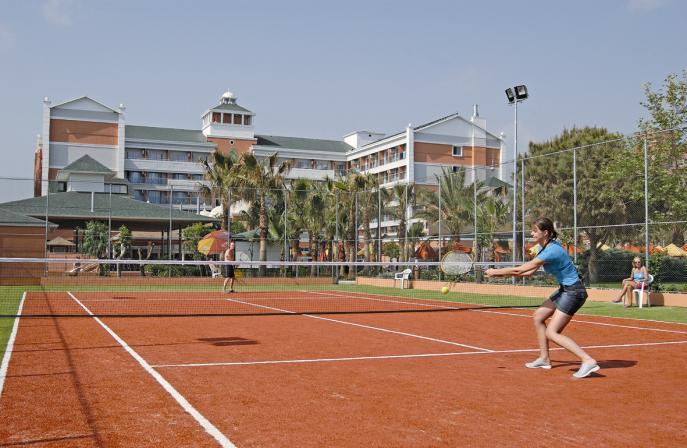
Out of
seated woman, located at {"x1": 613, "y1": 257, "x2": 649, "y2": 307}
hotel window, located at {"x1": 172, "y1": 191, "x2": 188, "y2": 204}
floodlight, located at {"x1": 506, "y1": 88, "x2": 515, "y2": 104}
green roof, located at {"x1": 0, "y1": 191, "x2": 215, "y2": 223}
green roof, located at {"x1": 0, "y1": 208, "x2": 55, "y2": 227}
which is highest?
floodlight, located at {"x1": 506, "y1": 88, "x2": 515, "y2": 104}

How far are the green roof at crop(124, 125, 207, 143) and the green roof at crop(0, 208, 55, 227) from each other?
163 ft

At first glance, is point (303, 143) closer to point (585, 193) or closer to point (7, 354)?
point (585, 193)

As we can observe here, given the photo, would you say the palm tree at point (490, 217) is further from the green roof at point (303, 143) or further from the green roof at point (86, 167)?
the green roof at point (303, 143)

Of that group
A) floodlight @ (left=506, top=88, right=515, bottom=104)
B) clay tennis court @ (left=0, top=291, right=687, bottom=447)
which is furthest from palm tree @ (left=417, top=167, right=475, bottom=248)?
Result: clay tennis court @ (left=0, top=291, right=687, bottom=447)

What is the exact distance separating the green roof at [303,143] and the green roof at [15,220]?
5678cm

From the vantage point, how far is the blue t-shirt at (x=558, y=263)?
8.12 m

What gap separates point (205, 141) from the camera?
8575 cm

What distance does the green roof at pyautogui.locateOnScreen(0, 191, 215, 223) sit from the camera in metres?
33.1

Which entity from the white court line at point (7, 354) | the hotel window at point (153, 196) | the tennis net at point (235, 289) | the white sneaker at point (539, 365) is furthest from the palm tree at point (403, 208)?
the hotel window at point (153, 196)

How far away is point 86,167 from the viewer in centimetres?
6850

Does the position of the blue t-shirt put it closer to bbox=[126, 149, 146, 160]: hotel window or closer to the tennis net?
the tennis net

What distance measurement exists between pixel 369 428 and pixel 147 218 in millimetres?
36009

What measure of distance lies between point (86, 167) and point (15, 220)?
38.4 meters

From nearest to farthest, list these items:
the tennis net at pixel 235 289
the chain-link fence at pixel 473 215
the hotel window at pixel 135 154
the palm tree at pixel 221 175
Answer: the tennis net at pixel 235 289 < the chain-link fence at pixel 473 215 < the palm tree at pixel 221 175 < the hotel window at pixel 135 154
